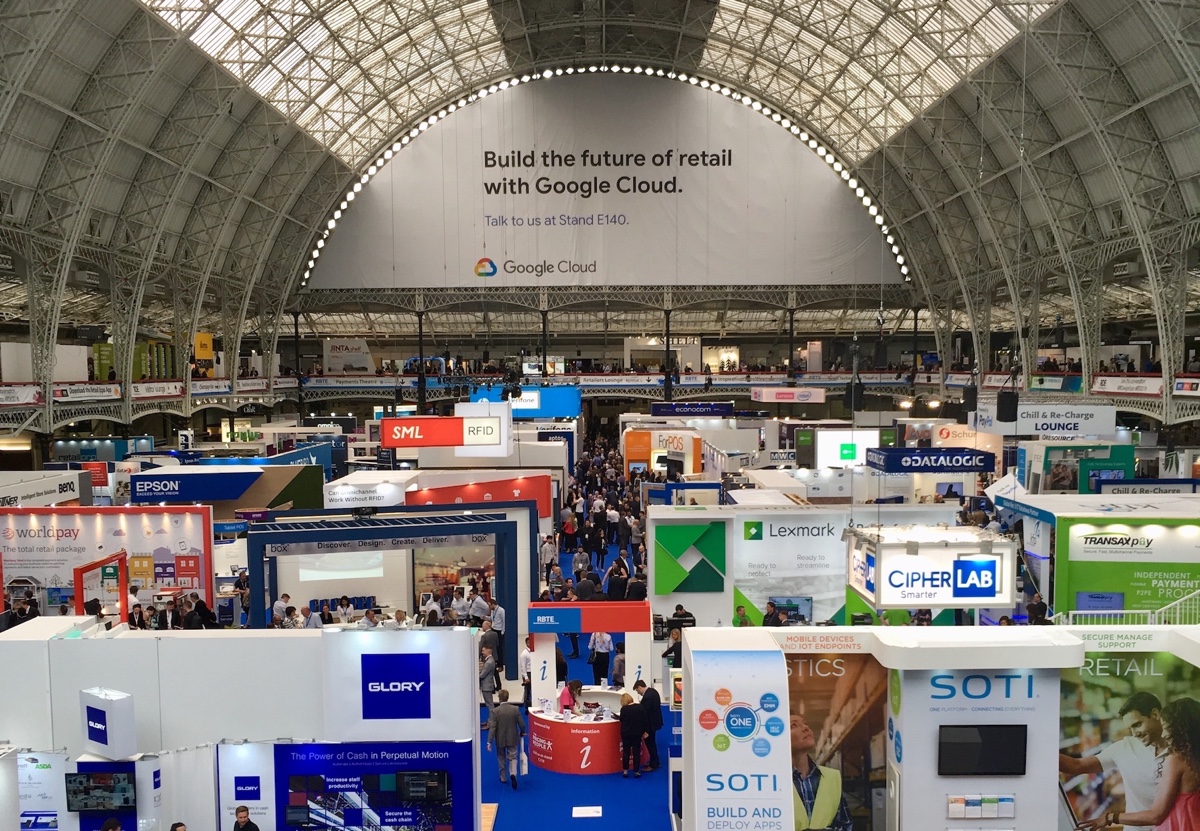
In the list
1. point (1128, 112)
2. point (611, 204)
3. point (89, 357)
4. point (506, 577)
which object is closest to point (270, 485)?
point (506, 577)

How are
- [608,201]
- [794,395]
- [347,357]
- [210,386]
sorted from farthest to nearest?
[347,357] < [608,201] < [210,386] < [794,395]

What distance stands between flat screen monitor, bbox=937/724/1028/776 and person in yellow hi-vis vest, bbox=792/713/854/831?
0.81 metres

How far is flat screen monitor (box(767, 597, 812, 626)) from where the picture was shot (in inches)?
480

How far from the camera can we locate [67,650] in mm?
6645

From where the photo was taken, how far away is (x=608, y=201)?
37.8 metres

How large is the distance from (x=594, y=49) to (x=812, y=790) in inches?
1382

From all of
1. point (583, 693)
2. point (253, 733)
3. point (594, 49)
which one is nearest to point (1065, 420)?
point (583, 693)

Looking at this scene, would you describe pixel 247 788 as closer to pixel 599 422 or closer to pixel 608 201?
pixel 608 201

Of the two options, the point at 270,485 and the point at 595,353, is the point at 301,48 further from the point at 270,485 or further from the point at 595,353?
the point at 595,353

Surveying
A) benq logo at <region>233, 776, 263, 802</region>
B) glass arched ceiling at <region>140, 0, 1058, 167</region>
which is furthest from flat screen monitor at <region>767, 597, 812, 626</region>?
glass arched ceiling at <region>140, 0, 1058, 167</region>

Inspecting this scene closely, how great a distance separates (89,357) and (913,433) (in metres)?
23.9

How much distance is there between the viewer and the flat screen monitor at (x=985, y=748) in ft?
19.0

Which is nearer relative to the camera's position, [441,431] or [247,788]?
[247,788]

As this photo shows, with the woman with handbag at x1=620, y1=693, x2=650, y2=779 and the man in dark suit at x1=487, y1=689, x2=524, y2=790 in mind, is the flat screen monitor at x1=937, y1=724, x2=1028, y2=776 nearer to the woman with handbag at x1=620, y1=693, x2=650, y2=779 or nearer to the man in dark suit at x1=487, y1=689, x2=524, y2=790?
the woman with handbag at x1=620, y1=693, x2=650, y2=779
